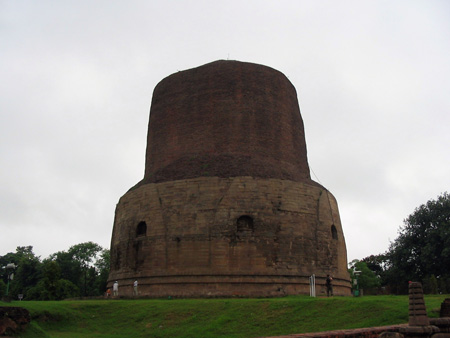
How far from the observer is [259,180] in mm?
18891

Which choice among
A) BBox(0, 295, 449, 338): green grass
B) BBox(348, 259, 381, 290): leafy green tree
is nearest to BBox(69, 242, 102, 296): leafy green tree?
BBox(348, 259, 381, 290): leafy green tree

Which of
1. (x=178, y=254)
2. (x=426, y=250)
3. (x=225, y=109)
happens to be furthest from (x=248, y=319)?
(x=426, y=250)

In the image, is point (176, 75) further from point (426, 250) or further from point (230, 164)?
point (426, 250)

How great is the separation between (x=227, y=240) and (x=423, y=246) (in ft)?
55.8

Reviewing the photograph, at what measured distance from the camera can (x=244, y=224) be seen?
1831 centimetres

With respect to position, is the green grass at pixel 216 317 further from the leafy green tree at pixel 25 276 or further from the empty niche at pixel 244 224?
the leafy green tree at pixel 25 276

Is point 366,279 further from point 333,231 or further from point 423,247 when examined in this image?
point 333,231

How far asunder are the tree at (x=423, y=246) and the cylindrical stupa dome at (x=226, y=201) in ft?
32.6

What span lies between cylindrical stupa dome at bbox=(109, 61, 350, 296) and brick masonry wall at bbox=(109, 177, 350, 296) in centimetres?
4

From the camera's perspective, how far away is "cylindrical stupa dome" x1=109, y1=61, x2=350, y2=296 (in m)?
17.7

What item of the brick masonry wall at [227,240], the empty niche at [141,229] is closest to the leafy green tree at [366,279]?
the brick masonry wall at [227,240]

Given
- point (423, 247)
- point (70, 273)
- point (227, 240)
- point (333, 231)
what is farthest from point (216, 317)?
point (70, 273)

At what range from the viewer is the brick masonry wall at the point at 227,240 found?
1755 centimetres

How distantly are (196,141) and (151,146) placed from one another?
2.73 metres
